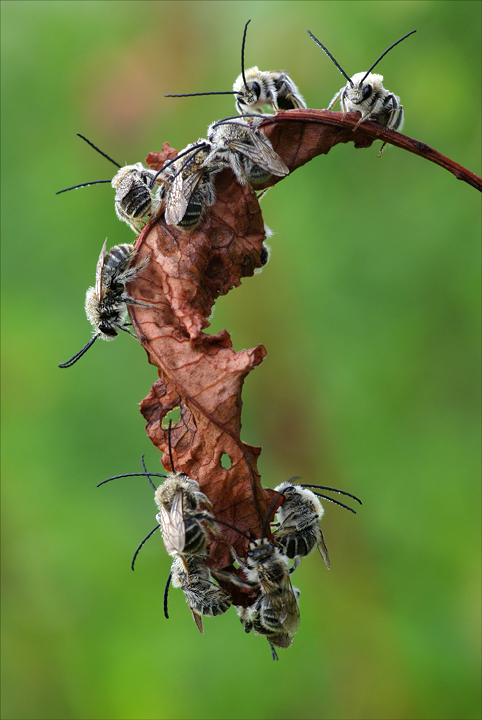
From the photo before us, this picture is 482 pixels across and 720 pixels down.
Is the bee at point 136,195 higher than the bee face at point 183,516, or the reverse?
the bee at point 136,195

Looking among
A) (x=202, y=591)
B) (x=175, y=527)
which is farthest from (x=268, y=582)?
(x=175, y=527)

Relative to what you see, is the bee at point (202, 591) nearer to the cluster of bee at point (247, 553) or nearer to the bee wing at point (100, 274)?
the cluster of bee at point (247, 553)

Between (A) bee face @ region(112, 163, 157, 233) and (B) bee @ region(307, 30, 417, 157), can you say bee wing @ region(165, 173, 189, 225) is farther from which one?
(B) bee @ region(307, 30, 417, 157)

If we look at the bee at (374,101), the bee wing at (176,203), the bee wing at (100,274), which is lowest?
the bee wing at (100,274)

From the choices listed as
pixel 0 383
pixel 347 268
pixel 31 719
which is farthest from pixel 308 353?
pixel 31 719

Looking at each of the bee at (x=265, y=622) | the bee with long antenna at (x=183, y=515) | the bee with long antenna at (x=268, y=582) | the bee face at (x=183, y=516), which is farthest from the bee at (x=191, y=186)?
the bee at (x=265, y=622)

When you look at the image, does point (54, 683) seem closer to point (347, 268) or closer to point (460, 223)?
point (347, 268)

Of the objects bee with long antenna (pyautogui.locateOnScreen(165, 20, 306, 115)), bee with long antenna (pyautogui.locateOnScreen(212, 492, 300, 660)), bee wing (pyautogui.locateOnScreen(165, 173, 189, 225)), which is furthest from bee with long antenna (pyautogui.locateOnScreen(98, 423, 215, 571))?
bee with long antenna (pyautogui.locateOnScreen(165, 20, 306, 115))
